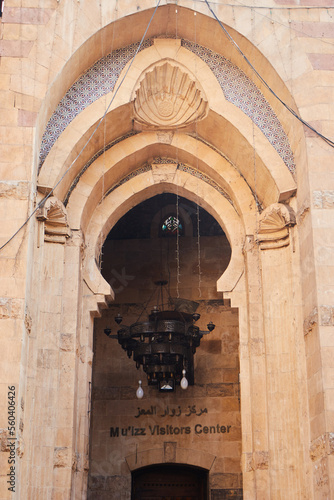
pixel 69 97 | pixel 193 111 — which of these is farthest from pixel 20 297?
pixel 193 111

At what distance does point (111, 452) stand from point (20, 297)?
203 inches

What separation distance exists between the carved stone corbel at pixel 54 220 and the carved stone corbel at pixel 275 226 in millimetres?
2696

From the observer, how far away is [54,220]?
10008 mm

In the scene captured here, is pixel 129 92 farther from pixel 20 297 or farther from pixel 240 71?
pixel 20 297

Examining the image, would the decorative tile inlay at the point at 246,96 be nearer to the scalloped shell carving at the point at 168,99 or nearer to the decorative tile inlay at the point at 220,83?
the decorative tile inlay at the point at 220,83

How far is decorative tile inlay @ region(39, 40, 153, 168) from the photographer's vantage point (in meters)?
10.1

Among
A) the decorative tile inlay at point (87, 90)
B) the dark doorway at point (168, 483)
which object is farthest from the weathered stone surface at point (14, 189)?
the dark doorway at point (168, 483)

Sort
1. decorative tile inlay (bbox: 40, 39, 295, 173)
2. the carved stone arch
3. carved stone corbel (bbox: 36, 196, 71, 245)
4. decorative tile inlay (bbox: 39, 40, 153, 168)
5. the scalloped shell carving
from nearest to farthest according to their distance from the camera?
1. carved stone corbel (bbox: 36, 196, 71, 245)
2. decorative tile inlay (bbox: 39, 40, 153, 168)
3. decorative tile inlay (bbox: 40, 39, 295, 173)
4. the scalloped shell carving
5. the carved stone arch

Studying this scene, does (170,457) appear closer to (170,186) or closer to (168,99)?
(170,186)

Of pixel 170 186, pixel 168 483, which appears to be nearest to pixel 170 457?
pixel 168 483

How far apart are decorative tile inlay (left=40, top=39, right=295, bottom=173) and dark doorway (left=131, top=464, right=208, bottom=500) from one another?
5998mm

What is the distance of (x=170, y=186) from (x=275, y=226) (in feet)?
6.65

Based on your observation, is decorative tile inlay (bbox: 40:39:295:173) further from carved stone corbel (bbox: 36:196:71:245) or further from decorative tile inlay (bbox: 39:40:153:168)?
carved stone corbel (bbox: 36:196:71:245)

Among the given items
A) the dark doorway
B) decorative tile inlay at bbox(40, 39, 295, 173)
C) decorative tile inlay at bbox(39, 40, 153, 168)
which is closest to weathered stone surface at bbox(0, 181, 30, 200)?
decorative tile inlay at bbox(39, 40, 153, 168)
